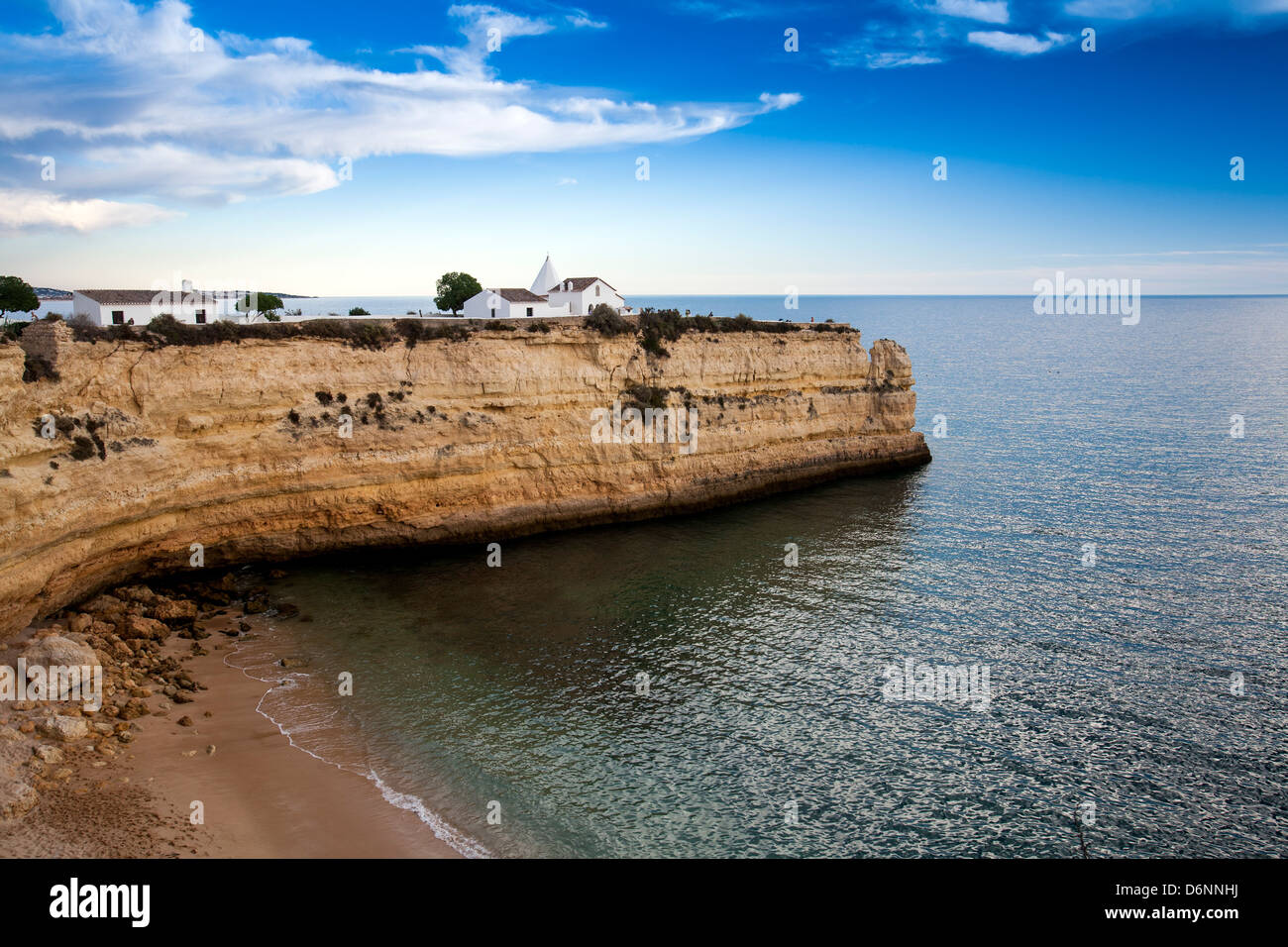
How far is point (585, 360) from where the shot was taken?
117 feet

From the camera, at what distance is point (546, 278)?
4997 centimetres

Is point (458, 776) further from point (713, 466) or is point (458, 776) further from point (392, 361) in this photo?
point (713, 466)

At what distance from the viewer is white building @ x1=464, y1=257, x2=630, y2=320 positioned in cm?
4347

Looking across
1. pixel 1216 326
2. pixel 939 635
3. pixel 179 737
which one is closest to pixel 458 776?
pixel 179 737

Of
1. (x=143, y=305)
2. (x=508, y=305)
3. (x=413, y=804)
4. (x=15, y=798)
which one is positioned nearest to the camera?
(x=15, y=798)

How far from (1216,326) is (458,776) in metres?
209

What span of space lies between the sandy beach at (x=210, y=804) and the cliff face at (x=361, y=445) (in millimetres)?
7300

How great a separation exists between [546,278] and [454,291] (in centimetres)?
586

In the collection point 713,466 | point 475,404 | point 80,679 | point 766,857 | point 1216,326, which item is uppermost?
point 1216,326

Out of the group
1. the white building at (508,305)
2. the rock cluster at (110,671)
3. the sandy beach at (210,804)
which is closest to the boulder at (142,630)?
the rock cluster at (110,671)

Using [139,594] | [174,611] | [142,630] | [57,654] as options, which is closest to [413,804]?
[57,654]

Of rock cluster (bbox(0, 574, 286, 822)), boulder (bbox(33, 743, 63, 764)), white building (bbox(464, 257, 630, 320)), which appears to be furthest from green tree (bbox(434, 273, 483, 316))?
boulder (bbox(33, 743, 63, 764))

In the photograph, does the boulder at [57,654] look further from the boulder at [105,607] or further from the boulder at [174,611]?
the boulder at [174,611]

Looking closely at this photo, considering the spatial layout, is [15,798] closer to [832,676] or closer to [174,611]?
[174,611]
